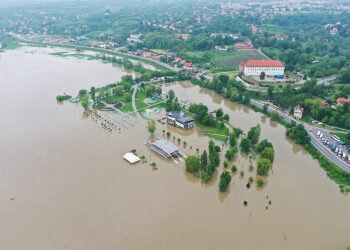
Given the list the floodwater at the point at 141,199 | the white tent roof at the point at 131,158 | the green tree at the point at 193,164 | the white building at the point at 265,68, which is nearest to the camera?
the floodwater at the point at 141,199

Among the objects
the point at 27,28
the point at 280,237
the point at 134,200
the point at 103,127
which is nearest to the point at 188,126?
the point at 103,127

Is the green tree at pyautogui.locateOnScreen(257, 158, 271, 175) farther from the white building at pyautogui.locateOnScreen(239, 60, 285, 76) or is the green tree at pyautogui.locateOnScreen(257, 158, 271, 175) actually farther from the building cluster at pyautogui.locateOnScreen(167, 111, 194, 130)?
the white building at pyautogui.locateOnScreen(239, 60, 285, 76)

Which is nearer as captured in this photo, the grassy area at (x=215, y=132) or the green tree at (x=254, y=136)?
the green tree at (x=254, y=136)

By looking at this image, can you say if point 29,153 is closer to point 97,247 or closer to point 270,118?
point 97,247

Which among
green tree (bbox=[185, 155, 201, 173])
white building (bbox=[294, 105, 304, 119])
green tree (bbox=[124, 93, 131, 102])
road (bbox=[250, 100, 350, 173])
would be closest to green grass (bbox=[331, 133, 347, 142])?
road (bbox=[250, 100, 350, 173])

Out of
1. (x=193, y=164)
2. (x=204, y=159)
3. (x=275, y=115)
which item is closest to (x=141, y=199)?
(x=193, y=164)

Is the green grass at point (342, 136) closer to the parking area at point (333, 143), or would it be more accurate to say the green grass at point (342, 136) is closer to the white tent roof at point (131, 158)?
the parking area at point (333, 143)

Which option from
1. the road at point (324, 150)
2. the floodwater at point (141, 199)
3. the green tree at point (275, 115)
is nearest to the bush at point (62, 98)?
the floodwater at point (141, 199)
